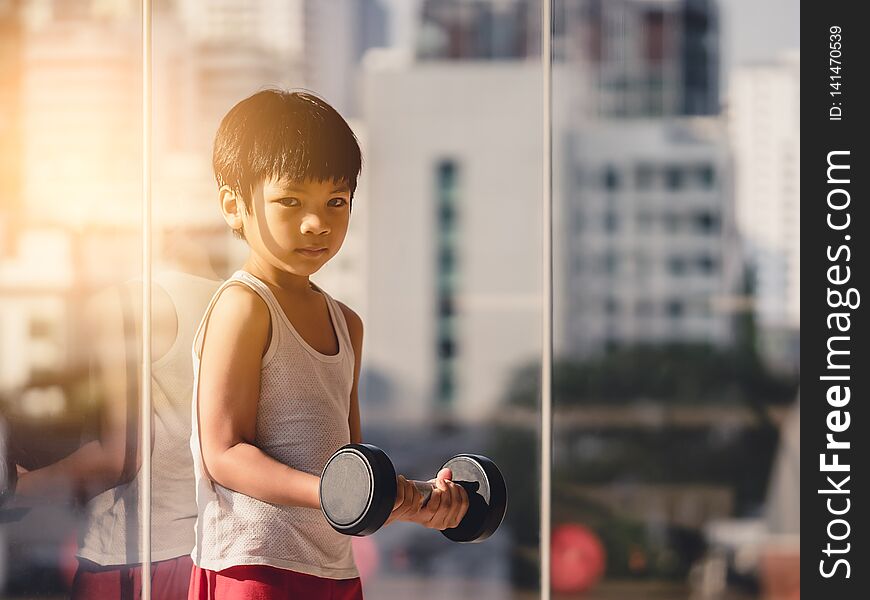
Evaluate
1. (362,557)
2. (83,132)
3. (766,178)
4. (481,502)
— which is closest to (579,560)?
(766,178)

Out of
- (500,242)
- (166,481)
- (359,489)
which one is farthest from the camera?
→ (500,242)

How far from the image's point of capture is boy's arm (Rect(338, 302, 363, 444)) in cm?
164

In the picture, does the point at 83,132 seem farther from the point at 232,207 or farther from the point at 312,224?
the point at 312,224

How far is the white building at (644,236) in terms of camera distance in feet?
20.8

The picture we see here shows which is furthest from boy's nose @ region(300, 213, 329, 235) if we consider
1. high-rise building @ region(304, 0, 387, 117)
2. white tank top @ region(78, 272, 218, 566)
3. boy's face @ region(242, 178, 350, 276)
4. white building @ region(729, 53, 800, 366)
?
white building @ region(729, 53, 800, 366)

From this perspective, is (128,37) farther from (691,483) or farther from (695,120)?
(691,483)

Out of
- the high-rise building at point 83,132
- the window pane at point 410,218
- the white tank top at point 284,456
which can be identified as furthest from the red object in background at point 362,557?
the high-rise building at point 83,132

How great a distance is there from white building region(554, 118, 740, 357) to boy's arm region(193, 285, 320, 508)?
4610 mm

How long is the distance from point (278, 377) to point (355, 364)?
0.18 metres

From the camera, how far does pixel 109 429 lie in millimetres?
1876

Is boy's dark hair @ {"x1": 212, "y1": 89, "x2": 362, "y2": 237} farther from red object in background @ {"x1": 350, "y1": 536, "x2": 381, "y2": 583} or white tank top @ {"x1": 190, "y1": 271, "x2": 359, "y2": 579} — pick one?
red object in background @ {"x1": 350, "y1": 536, "x2": 381, "y2": 583}

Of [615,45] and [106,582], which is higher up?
[615,45]

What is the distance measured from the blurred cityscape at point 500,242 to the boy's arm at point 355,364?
103 millimetres

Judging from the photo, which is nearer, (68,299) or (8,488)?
(8,488)
